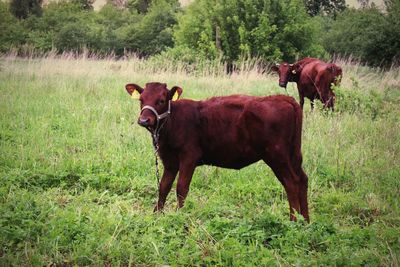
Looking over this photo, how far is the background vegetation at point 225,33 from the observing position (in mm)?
21016

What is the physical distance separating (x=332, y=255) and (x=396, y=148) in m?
4.05

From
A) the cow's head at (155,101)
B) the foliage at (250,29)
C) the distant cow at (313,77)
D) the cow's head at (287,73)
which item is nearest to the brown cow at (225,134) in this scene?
the cow's head at (155,101)

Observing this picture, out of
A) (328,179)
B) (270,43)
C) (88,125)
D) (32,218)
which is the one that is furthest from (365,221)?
(270,43)

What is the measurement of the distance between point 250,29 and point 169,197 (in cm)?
1706

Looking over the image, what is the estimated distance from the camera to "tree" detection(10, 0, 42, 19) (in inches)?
1292

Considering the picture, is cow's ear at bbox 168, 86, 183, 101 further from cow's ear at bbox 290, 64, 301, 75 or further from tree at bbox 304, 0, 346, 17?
tree at bbox 304, 0, 346, 17

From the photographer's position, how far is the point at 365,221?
17.1ft

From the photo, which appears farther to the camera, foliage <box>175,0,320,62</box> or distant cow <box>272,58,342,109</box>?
foliage <box>175,0,320,62</box>

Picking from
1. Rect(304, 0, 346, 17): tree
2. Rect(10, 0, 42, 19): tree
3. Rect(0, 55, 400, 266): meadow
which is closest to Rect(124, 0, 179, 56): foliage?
Rect(10, 0, 42, 19): tree

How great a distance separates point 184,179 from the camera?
5113 mm

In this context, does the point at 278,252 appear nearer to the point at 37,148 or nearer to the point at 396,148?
the point at 396,148

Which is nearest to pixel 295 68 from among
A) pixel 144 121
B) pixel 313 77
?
pixel 313 77

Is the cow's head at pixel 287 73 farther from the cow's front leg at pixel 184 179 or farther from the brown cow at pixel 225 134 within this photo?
the cow's front leg at pixel 184 179

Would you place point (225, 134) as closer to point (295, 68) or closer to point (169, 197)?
point (169, 197)
